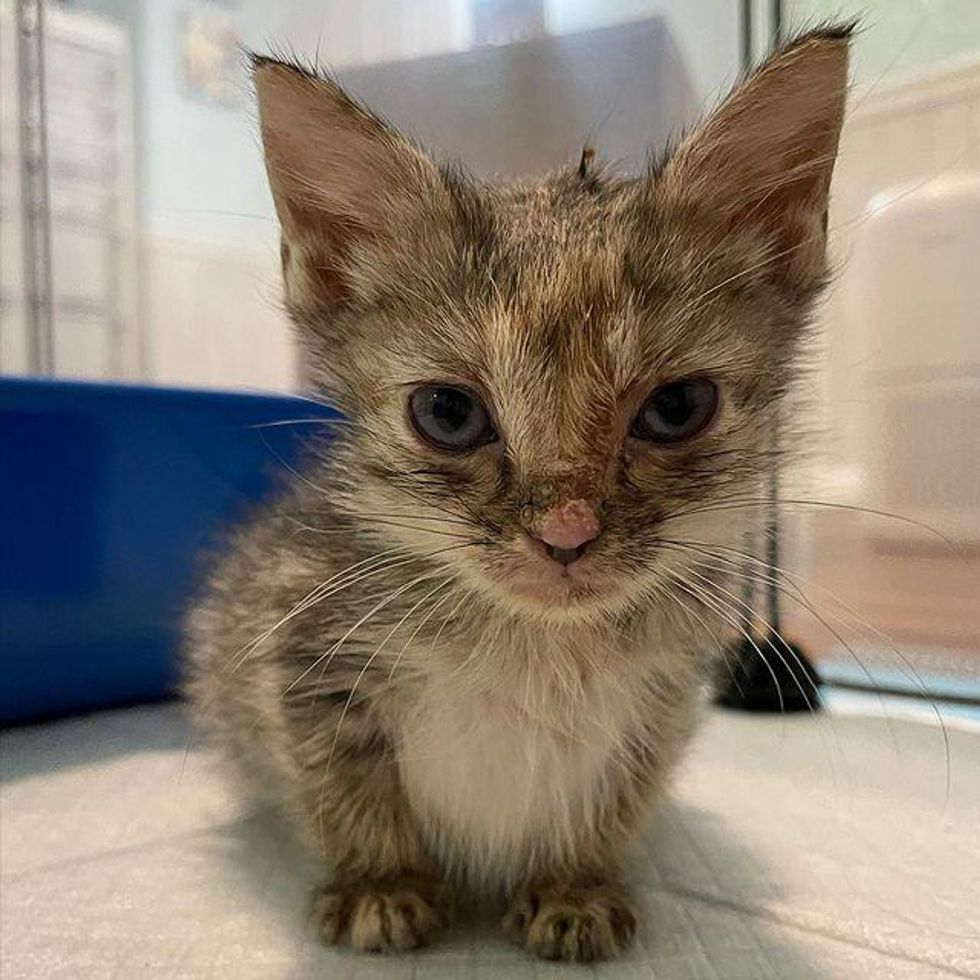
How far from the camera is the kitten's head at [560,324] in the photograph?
2.42ft

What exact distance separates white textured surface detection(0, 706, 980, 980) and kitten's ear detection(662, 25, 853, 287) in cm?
58

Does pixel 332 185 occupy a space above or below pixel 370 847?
above

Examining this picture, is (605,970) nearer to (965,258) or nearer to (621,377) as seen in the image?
(621,377)

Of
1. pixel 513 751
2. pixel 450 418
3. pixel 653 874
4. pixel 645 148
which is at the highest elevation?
pixel 645 148

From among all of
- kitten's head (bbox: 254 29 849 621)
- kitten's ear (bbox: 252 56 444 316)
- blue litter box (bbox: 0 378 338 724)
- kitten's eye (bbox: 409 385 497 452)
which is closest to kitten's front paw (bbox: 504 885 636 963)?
kitten's head (bbox: 254 29 849 621)

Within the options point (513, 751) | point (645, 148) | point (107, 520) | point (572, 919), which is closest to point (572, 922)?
point (572, 919)

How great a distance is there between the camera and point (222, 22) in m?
2.31

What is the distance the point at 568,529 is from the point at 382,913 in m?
0.39

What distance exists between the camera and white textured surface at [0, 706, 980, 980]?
824 mm

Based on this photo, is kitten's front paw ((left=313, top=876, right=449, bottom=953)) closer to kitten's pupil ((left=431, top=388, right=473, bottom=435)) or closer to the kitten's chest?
the kitten's chest

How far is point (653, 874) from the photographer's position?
1.00m

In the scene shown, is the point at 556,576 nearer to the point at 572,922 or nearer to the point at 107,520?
the point at 572,922

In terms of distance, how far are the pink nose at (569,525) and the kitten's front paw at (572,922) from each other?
0.35m

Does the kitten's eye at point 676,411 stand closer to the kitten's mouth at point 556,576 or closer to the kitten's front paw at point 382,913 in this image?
the kitten's mouth at point 556,576
